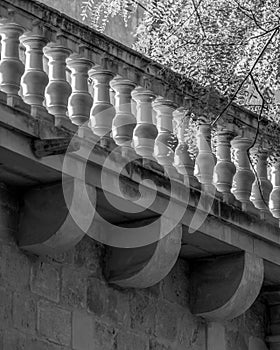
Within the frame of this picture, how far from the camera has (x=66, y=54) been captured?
8.19 m

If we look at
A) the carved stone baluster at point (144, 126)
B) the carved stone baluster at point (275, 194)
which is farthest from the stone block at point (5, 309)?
the carved stone baluster at point (275, 194)

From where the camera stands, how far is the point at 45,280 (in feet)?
27.0

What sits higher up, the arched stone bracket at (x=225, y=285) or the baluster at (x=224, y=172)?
the baluster at (x=224, y=172)

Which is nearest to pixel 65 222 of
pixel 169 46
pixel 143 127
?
pixel 143 127

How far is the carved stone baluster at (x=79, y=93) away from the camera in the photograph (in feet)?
26.8

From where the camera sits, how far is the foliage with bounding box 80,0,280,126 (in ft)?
27.0

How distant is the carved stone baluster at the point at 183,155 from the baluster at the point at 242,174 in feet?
1.41

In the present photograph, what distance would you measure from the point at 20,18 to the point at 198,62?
1.08 m

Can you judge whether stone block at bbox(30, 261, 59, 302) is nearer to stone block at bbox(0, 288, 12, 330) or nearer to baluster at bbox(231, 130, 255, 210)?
stone block at bbox(0, 288, 12, 330)

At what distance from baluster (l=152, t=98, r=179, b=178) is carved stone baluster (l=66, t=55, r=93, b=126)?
0.63 metres

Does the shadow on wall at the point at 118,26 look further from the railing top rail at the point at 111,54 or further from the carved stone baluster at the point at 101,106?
the carved stone baluster at the point at 101,106

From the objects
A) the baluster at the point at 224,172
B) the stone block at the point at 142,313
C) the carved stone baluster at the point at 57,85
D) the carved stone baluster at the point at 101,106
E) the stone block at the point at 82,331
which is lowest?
the stone block at the point at 142,313

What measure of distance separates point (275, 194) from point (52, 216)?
6.32 feet

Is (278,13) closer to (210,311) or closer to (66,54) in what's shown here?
(66,54)
